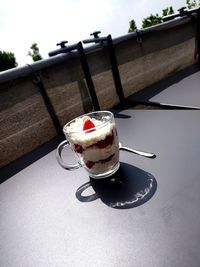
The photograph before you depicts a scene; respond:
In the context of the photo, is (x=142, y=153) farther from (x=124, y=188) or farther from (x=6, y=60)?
(x=6, y=60)

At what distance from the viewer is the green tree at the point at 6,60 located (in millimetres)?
18214

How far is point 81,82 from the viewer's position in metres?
1.50

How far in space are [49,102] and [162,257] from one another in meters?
1.07

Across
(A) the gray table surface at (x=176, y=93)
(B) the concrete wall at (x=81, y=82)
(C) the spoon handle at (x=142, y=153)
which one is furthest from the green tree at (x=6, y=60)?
(C) the spoon handle at (x=142, y=153)

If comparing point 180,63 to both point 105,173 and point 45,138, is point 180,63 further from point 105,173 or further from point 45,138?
point 105,173

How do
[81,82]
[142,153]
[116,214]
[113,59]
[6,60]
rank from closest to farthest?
[116,214], [142,153], [81,82], [113,59], [6,60]

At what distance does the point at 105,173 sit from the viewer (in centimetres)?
76

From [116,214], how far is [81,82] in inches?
41.9

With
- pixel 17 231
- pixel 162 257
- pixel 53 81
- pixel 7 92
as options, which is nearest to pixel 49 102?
pixel 53 81

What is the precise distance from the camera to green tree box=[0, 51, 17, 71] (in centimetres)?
1821

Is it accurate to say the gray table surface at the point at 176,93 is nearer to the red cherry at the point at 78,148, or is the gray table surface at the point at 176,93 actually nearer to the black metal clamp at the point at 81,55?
the black metal clamp at the point at 81,55

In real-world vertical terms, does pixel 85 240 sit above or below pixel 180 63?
above

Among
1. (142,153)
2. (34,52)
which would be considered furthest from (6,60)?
(142,153)

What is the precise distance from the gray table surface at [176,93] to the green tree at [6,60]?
1883cm
